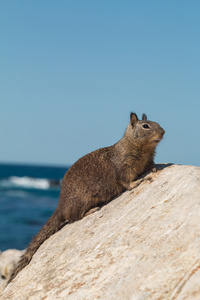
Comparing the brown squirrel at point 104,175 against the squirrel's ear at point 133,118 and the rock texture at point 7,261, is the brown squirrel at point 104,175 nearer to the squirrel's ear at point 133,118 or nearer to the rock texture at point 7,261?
the squirrel's ear at point 133,118

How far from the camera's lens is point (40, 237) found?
26.7 feet

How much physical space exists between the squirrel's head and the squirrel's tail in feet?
7.97

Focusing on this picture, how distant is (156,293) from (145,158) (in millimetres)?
4285

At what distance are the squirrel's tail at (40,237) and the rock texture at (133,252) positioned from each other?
0.25m

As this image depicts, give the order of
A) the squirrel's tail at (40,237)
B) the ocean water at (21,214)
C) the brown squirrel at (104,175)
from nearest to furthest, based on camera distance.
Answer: the squirrel's tail at (40,237) → the brown squirrel at (104,175) → the ocean water at (21,214)

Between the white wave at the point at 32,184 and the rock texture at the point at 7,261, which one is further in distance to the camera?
the white wave at the point at 32,184

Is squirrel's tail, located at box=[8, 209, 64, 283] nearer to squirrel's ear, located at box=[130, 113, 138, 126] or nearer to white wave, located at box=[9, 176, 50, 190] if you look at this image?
squirrel's ear, located at box=[130, 113, 138, 126]

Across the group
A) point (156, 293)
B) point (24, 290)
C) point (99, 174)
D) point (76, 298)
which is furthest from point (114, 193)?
point (156, 293)

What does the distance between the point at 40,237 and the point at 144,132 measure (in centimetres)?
320

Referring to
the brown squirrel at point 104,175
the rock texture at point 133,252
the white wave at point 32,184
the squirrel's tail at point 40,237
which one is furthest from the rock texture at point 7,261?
the white wave at point 32,184

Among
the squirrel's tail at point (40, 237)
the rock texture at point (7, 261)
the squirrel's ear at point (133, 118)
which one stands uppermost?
the squirrel's ear at point (133, 118)

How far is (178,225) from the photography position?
5.16m

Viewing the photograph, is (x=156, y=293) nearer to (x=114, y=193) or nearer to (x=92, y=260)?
(x=92, y=260)

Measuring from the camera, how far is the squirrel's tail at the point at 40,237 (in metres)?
7.60
